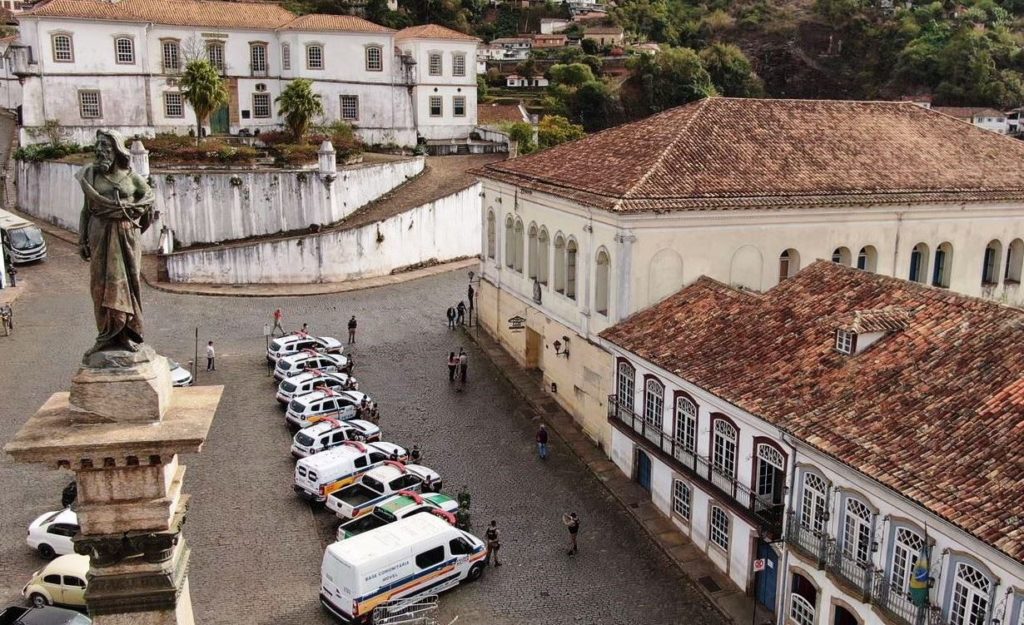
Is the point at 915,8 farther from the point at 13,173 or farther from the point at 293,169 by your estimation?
the point at 13,173

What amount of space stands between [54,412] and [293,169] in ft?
137

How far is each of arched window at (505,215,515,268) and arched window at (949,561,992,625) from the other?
2210cm

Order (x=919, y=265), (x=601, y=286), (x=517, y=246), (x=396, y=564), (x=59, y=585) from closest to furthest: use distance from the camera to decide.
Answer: (x=59, y=585)
(x=396, y=564)
(x=601, y=286)
(x=919, y=265)
(x=517, y=246)

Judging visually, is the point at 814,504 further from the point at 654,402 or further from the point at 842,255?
the point at 842,255

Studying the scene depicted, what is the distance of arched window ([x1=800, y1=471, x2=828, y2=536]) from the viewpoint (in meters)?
16.6

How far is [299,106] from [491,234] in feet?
71.1

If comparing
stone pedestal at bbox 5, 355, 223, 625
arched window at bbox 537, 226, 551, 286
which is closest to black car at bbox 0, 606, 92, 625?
stone pedestal at bbox 5, 355, 223, 625

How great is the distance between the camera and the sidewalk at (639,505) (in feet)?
61.6

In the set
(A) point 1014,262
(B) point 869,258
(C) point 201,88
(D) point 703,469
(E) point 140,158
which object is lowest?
(D) point 703,469

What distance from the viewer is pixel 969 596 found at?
13.4m

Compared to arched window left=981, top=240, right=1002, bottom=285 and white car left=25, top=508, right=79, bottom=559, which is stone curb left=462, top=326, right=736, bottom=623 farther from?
arched window left=981, top=240, right=1002, bottom=285

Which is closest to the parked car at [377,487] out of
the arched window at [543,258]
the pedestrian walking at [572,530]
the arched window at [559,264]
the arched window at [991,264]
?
the pedestrian walking at [572,530]

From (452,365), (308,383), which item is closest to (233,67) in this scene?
Result: (452,365)

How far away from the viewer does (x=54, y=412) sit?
854 centimetres
